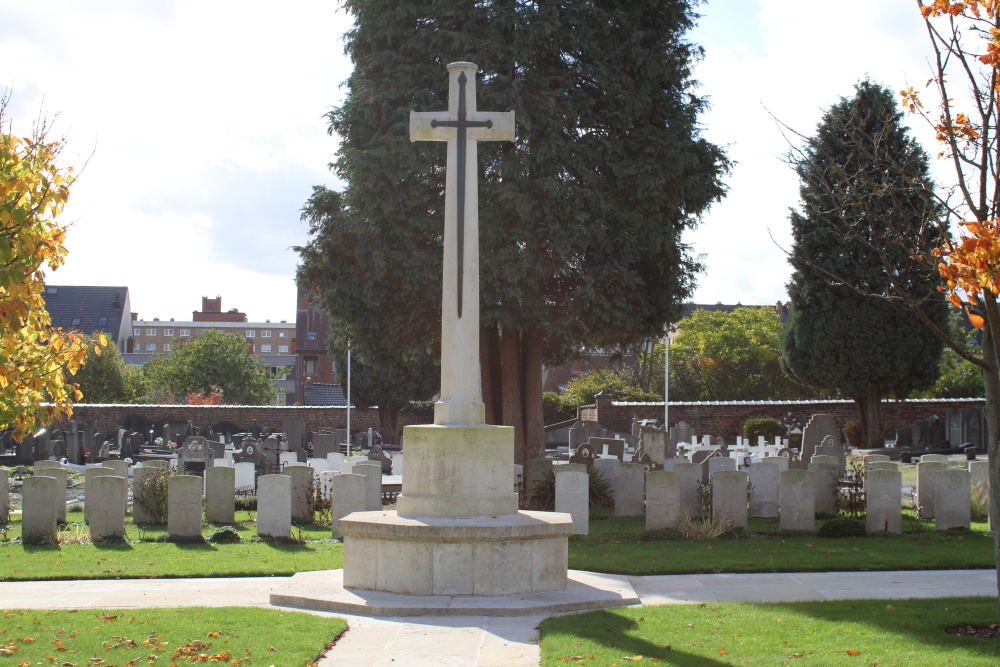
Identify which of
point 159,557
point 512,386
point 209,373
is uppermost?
point 209,373

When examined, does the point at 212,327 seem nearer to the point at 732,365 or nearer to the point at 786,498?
the point at 732,365

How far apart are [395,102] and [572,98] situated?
3.55 m

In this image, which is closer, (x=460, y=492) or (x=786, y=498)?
(x=460, y=492)

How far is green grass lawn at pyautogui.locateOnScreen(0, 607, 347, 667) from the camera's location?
7023mm

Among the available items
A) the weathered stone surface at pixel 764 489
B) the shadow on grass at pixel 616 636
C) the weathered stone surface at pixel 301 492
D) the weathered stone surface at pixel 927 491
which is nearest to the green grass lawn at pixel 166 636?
the shadow on grass at pixel 616 636

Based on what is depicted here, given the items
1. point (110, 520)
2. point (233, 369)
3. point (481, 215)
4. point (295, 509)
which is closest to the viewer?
point (110, 520)

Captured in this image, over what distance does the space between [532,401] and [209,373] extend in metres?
50.8

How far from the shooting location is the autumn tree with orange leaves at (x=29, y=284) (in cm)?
631

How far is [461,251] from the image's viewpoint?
1047cm

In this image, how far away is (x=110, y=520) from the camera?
45.7 ft

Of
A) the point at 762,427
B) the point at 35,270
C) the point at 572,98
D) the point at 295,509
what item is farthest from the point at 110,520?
the point at 762,427

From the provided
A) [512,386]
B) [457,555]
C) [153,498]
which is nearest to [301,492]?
[153,498]

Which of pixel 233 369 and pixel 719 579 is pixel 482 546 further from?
pixel 233 369

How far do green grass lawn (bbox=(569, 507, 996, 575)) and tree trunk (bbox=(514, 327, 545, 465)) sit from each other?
5453 mm
